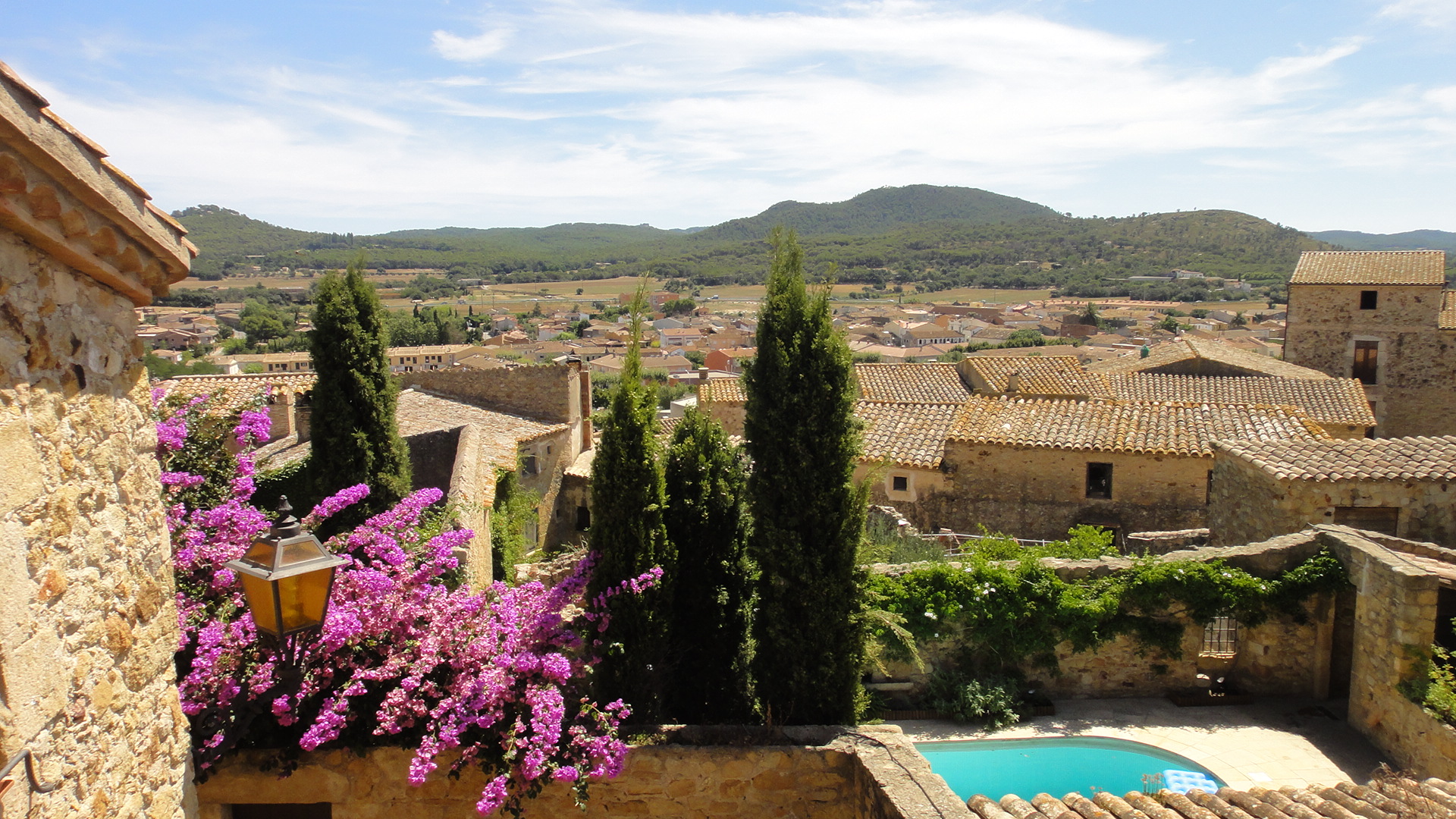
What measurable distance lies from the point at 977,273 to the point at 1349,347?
Result: 115632 mm

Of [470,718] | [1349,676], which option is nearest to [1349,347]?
[1349,676]

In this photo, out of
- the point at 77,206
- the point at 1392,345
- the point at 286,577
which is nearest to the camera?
the point at 77,206

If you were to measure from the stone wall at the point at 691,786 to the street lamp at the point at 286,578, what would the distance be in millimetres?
1568

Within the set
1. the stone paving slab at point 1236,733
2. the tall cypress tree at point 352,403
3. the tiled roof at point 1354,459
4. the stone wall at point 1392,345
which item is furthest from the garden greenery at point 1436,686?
the stone wall at point 1392,345

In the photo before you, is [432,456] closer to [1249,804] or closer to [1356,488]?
[1249,804]

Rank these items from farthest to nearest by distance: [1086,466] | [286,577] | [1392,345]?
[1392,345] → [1086,466] → [286,577]

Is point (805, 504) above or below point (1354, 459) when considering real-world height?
above

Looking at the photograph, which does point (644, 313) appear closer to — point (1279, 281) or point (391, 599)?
point (391, 599)

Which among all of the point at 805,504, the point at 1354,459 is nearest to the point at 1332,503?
the point at 1354,459

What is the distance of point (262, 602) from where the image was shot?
14.8ft

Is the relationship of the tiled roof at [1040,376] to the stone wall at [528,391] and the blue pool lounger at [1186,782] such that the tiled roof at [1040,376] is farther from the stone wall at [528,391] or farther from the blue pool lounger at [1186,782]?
the blue pool lounger at [1186,782]

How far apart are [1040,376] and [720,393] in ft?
30.0

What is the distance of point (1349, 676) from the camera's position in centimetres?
1048

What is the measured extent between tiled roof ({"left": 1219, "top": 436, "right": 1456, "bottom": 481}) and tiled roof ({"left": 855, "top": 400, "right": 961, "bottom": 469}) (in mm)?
4748
